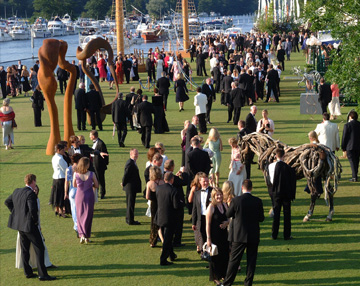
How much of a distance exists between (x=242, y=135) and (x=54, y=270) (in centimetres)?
578

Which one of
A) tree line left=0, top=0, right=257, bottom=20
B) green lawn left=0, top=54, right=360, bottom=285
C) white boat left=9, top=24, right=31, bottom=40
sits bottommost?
green lawn left=0, top=54, right=360, bottom=285

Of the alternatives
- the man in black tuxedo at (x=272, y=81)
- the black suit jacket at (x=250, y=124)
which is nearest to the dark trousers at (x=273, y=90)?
the man in black tuxedo at (x=272, y=81)

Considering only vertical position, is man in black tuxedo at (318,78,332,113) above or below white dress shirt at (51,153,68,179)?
above

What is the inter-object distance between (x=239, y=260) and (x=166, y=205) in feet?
4.98

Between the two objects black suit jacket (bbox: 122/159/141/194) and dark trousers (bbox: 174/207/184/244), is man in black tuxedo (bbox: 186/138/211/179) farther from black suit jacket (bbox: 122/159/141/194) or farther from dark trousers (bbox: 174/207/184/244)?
dark trousers (bbox: 174/207/184/244)

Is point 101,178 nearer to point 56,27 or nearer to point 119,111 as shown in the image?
point 119,111

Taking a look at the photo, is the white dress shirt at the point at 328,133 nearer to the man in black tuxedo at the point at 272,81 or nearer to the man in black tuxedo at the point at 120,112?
the man in black tuxedo at the point at 120,112

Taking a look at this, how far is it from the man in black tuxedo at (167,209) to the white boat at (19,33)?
107m

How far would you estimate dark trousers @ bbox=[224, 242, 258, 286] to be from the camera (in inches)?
359

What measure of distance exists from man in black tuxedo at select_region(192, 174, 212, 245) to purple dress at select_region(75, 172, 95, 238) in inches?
82.2

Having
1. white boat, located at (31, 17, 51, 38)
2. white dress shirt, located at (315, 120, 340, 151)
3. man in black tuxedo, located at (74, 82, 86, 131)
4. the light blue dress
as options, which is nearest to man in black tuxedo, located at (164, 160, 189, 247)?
the light blue dress

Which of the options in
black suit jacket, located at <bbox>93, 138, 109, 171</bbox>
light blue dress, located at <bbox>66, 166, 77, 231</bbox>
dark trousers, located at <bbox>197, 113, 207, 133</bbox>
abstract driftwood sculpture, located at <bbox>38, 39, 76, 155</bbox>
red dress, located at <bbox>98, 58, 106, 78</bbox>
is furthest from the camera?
red dress, located at <bbox>98, 58, 106, 78</bbox>

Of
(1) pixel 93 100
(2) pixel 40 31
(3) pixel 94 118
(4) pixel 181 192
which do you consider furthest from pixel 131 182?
(2) pixel 40 31

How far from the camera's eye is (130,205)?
39.5ft
